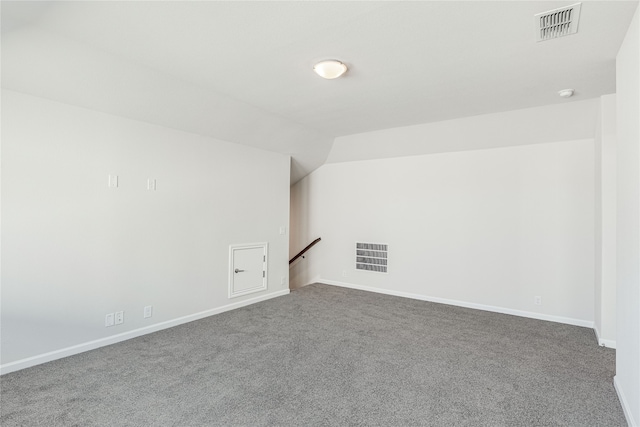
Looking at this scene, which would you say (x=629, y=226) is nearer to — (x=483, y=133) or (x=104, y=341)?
(x=483, y=133)

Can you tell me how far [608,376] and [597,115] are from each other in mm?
2728

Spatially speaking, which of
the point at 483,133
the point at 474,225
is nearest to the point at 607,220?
the point at 474,225

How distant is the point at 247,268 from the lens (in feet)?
15.9

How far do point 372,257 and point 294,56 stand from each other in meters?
3.85

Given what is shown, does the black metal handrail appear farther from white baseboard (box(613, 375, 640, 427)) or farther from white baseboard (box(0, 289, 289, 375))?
white baseboard (box(613, 375, 640, 427))

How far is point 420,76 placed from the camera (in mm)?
3035

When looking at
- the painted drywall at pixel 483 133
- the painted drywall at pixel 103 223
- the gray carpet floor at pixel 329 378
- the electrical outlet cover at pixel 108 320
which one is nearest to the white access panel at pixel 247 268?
the painted drywall at pixel 103 223

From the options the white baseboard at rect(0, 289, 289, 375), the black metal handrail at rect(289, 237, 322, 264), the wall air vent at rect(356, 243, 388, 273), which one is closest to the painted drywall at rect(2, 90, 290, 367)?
the white baseboard at rect(0, 289, 289, 375)

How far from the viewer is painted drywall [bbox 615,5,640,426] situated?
6.33 feet

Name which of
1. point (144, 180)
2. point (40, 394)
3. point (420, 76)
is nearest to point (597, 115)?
point (420, 76)

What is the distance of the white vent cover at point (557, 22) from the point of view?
2072 mm

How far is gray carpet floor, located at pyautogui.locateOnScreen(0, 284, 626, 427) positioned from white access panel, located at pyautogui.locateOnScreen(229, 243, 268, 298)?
717 mm

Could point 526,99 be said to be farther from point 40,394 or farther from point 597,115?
point 40,394

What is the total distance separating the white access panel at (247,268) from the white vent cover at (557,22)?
13.1 ft
